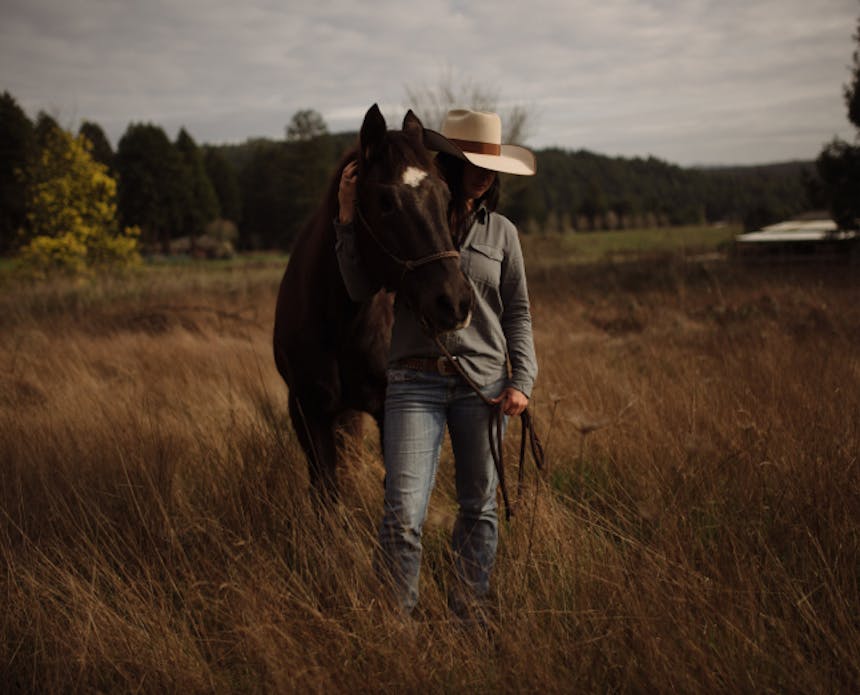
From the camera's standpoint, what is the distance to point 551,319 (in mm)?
10531

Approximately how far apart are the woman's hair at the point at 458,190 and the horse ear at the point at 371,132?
0.88 feet

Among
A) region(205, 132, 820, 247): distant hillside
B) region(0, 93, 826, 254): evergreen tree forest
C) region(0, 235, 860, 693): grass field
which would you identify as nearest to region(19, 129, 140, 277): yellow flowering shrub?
region(0, 235, 860, 693): grass field

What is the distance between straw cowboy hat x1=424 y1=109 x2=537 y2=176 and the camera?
2.37m

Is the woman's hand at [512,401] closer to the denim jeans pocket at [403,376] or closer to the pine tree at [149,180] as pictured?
the denim jeans pocket at [403,376]

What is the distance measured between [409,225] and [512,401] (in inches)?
30.6

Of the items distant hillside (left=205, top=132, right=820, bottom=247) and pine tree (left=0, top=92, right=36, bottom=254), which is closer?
pine tree (left=0, top=92, right=36, bottom=254)

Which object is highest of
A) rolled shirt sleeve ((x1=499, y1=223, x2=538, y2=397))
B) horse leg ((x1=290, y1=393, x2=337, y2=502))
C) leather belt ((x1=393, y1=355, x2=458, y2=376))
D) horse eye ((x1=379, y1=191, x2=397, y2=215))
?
horse eye ((x1=379, y1=191, x2=397, y2=215))

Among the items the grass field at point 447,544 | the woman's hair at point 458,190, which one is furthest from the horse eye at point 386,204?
the grass field at point 447,544

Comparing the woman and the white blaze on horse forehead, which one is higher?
the white blaze on horse forehead

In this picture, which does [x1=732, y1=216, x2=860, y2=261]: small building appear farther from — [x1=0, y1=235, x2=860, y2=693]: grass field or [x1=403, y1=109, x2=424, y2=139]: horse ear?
[x1=403, y1=109, x2=424, y2=139]: horse ear

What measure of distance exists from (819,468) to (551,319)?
769 centimetres

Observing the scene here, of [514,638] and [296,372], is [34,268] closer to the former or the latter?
[296,372]

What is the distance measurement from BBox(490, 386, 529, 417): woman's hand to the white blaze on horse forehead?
86 centimetres

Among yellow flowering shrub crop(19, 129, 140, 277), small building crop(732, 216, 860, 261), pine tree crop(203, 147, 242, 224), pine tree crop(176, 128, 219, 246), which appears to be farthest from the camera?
pine tree crop(203, 147, 242, 224)
